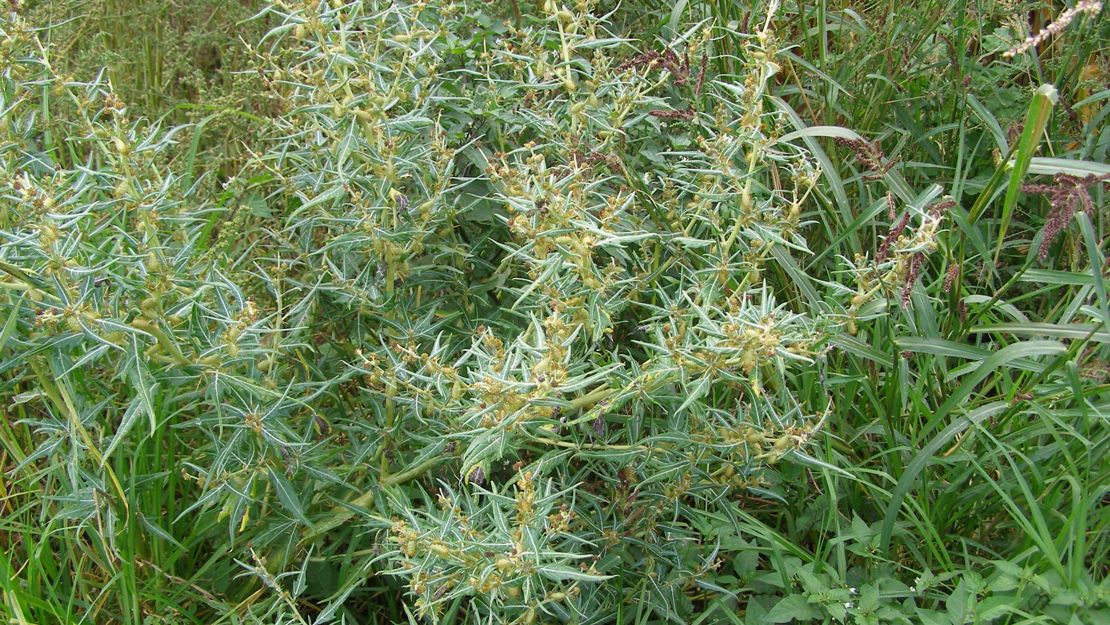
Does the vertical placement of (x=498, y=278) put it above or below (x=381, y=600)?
above

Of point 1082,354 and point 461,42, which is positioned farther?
point 461,42

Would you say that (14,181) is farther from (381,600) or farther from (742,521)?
(742,521)

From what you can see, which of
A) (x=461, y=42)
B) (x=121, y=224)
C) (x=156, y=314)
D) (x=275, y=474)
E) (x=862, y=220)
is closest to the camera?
(x=156, y=314)

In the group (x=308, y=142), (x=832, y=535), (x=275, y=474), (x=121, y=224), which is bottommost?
(x=832, y=535)

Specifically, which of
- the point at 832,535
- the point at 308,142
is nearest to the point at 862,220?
the point at 832,535

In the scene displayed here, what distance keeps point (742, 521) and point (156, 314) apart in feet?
4.50

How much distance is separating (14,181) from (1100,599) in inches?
88.7

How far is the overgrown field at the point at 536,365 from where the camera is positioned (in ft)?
6.09

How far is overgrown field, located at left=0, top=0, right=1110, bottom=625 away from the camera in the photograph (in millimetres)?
1856

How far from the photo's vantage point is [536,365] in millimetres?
1742

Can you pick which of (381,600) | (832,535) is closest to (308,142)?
(381,600)

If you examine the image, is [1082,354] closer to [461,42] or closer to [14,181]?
[461,42]

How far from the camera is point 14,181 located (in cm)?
194

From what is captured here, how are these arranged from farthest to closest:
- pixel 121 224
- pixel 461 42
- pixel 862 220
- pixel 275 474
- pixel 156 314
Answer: pixel 461 42 → pixel 862 220 → pixel 121 224 → pixel 275 474 → pixel 156 314
